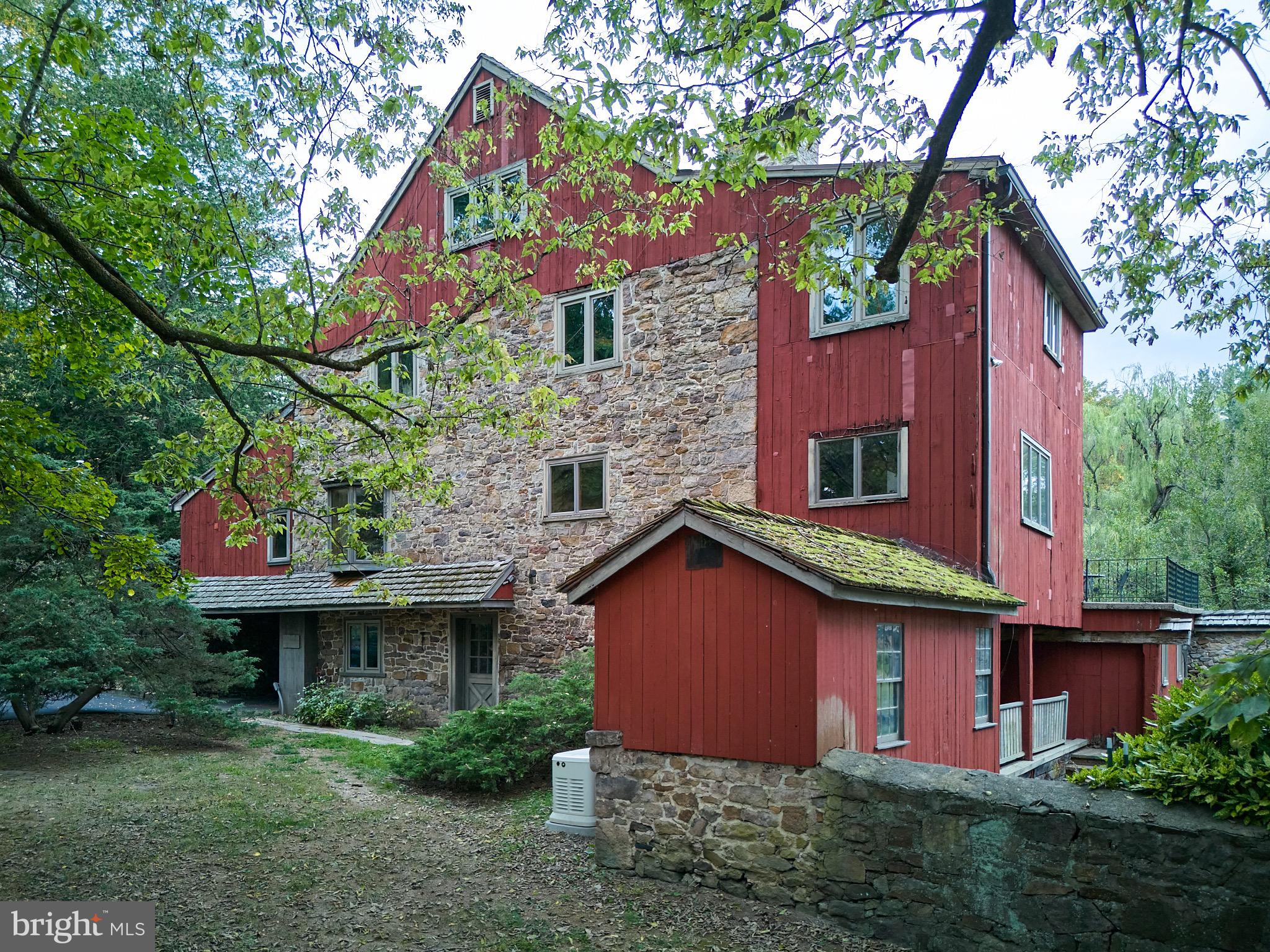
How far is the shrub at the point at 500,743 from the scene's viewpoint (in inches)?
433

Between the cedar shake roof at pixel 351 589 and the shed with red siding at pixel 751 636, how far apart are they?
640 centimetres

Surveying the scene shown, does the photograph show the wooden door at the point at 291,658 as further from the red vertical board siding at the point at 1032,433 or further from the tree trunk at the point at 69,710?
the red vertical board siding at the point at 1032,433

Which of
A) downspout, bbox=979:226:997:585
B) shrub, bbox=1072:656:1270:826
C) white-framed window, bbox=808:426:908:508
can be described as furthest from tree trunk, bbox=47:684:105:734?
shrub, bbox=1072:656:1270:826

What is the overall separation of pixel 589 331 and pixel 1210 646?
15105 millimetres

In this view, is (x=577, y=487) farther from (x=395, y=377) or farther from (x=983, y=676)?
(x=983, y=676)

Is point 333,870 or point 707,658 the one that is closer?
point 707,658

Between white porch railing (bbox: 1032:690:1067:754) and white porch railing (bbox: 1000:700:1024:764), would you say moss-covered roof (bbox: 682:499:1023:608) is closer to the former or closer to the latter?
white porch railing (bbox: 1000:700:1024:764)

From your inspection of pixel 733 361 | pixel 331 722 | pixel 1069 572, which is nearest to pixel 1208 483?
pixel 1069 572

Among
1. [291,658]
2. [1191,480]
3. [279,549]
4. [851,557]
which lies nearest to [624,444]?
[851,557]

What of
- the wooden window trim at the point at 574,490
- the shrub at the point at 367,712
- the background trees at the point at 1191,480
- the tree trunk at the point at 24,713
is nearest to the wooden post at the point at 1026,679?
the wooden window trim at the point at 574,490

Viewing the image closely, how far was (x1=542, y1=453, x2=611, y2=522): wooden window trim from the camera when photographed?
1533cm

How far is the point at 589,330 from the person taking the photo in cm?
1580

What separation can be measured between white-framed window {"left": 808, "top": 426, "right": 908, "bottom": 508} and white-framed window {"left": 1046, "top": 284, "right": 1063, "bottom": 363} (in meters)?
4.09

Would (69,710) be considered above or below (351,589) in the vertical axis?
below
